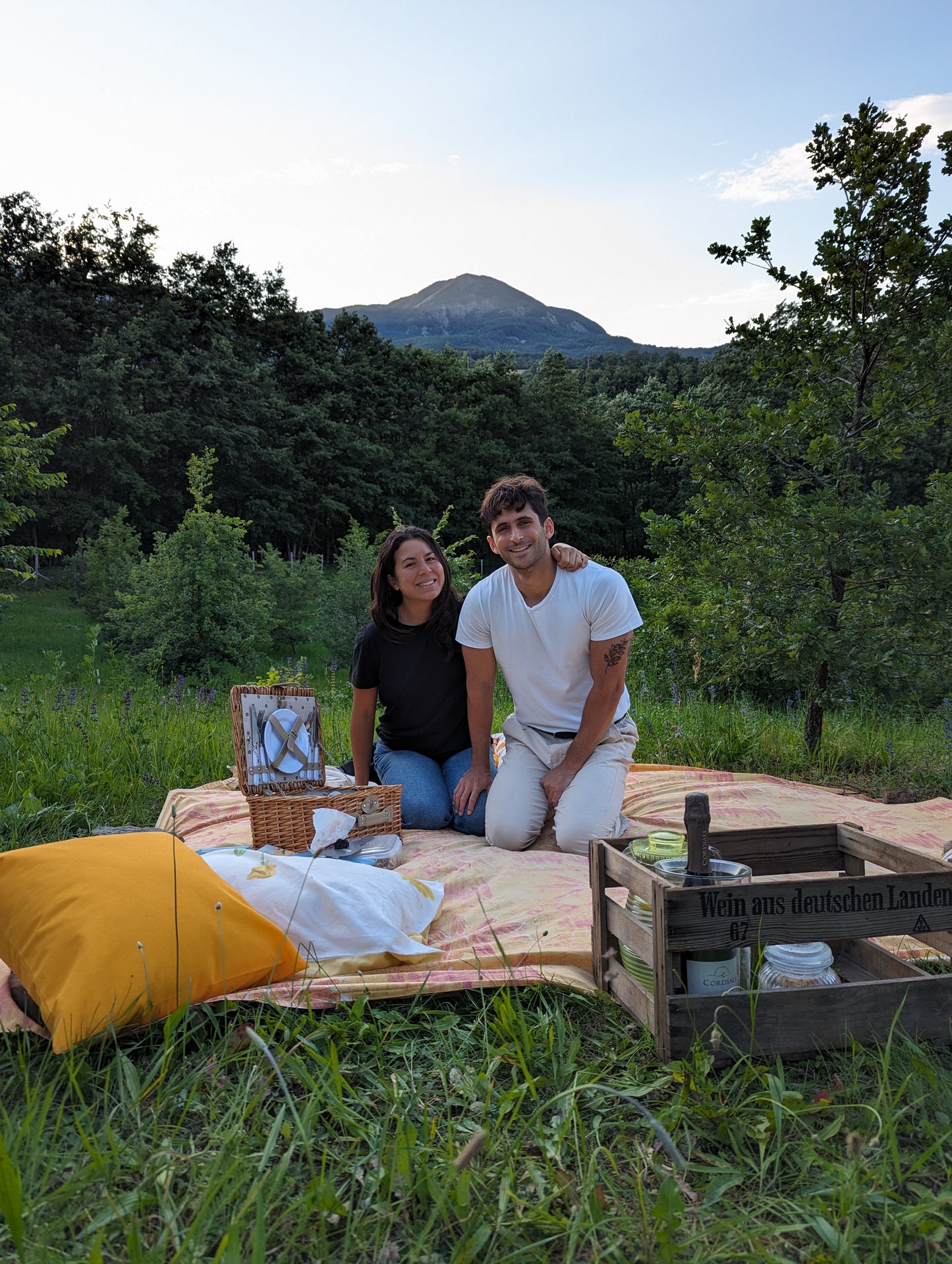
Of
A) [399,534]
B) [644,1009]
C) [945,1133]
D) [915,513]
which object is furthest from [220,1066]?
[915,513]

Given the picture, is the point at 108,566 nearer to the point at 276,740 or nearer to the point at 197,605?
the point at 197,605

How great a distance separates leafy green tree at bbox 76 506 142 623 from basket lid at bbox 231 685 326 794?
11.0m

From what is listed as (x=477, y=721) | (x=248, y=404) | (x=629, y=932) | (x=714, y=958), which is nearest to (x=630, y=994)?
(x=629, y=932)

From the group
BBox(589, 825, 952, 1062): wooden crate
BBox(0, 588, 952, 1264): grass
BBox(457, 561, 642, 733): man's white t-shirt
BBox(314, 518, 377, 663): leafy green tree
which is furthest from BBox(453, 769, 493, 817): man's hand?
BBox(314, 518, 377, 663): leafy green tree

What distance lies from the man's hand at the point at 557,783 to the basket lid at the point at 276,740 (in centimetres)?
104

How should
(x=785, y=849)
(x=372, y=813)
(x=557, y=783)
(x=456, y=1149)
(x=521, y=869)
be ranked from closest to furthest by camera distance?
(x=456, y=1149), (x=785, y=849), (x=521, y=869), (x=372, y=813), (x=557, y=783)

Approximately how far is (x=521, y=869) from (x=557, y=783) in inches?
20.8

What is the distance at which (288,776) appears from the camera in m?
3.99

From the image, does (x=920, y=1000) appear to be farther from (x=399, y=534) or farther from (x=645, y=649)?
(x=645, y=649)

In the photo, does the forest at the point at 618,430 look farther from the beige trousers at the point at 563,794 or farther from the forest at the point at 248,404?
the beige trousers at the point at 563,794

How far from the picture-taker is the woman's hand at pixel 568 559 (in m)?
3.88

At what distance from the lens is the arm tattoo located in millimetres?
3760

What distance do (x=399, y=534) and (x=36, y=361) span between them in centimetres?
3096

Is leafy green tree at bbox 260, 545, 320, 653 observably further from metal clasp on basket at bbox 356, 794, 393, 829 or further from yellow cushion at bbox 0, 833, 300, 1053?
yellow cushion at bbox 0, 833, 300, 1053
